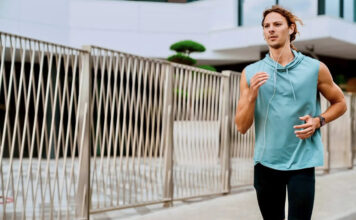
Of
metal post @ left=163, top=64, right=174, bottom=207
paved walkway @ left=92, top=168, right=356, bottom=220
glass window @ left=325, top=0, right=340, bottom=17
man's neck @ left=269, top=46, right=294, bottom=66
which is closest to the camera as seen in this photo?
man's neck @ left=269, top=46, right=294, bottom=66

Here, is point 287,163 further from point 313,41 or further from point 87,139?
point 313,41

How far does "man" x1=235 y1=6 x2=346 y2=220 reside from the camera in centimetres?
259

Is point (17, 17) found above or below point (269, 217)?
above

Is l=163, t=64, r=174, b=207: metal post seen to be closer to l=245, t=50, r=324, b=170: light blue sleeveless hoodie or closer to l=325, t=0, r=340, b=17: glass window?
l=245, t=50, r=324, b=170: light blue sleeveless hoodie

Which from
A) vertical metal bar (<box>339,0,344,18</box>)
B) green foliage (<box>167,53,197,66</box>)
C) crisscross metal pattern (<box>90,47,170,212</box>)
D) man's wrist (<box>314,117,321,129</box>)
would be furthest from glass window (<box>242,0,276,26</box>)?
man's wrist (<box>314,117,321,129</box>)

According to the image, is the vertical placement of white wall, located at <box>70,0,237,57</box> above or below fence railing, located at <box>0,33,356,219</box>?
above

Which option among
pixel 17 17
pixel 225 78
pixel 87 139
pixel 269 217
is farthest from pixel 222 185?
pixel 17 17

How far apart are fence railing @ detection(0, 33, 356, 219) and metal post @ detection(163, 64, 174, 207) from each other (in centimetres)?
1

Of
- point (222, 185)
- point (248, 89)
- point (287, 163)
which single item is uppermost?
point (248, 89)

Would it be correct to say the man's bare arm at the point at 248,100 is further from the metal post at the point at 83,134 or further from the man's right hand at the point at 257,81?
the metal post at the point at 83,134

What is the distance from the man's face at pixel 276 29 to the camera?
2.61 metres

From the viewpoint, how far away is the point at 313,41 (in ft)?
60.7

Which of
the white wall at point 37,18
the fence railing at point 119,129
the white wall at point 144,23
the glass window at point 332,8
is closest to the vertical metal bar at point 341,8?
the glass window at point 332,8

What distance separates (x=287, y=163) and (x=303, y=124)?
0.76ft
